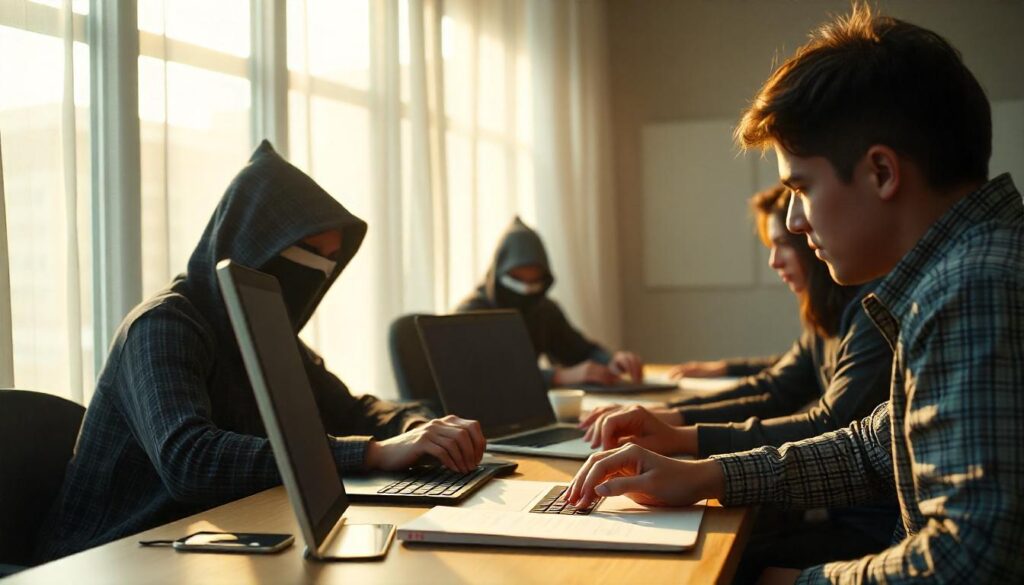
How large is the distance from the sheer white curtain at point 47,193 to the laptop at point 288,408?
3.74 ft

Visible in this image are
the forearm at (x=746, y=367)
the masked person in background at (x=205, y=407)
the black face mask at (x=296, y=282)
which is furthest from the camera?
the forearm at (x=746, y=367)

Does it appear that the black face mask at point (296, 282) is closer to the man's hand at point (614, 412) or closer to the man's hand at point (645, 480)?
the man's hand at point (614, 412)

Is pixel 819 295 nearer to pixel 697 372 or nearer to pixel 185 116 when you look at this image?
pixel 697 372

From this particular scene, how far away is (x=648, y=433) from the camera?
1731 millimetres

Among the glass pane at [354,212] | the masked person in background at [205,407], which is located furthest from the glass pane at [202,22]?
the masked person in background at [205,407]

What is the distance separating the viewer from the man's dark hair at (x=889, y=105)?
1093mm

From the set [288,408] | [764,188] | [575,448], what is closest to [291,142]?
[575,448]

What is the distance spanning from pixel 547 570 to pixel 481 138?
3.93 m

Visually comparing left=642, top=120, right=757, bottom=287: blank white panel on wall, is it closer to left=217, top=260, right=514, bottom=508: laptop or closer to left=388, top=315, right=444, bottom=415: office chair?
left=388, top=315, right=444, bottom=415: office chair

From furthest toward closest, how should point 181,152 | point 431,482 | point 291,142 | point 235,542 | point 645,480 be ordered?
point 291,142 → point 181,152 → point 431,482 → point 645,480 → point 235,542

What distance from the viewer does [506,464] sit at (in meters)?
1.66

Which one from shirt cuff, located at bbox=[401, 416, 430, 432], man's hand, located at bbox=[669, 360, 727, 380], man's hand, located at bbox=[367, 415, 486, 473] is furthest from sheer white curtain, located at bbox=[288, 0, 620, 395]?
man's hand, located at bbox=[367, 415, 486, 473]

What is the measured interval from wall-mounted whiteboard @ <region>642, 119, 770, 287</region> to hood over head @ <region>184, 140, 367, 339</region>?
4.64m

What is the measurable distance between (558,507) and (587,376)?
1.86 m
